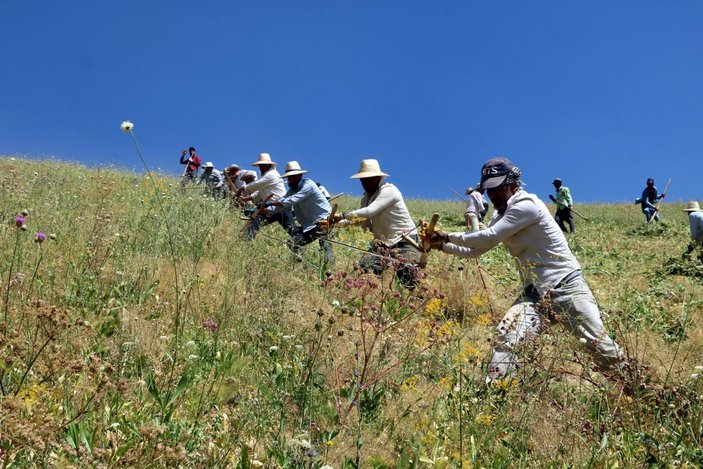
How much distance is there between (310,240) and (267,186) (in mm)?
2259

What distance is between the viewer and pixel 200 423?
2830 mm

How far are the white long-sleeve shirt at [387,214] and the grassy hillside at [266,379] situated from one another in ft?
3.55

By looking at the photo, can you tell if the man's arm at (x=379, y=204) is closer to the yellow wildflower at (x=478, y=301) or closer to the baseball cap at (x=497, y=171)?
the baseball cap at (x=497, y=171)

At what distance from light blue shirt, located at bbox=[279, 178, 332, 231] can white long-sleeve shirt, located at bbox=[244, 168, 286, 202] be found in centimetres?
148

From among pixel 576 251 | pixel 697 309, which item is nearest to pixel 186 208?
pixel 697 309

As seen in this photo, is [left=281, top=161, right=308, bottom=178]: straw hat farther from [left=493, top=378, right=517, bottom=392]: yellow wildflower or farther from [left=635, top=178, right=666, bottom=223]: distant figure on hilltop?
[left=635, top=178, right=666, bottom=223]: distant figure on hilltop

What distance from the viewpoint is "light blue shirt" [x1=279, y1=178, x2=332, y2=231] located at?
9156 millimetres

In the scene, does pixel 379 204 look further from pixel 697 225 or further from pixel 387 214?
pixel 697 225

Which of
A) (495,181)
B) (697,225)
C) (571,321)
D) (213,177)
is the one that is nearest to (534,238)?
(495,181)

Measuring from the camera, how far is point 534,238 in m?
4.68

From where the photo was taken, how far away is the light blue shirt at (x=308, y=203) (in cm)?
916

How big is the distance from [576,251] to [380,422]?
12.5 m

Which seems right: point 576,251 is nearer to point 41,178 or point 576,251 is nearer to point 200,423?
point 41,178

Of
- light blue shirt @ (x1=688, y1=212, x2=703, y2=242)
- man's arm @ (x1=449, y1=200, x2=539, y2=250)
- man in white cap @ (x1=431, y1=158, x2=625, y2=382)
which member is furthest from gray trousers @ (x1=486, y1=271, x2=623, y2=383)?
light blue shirt @ (x1=688, y1=212, x2=703, y2=242)
